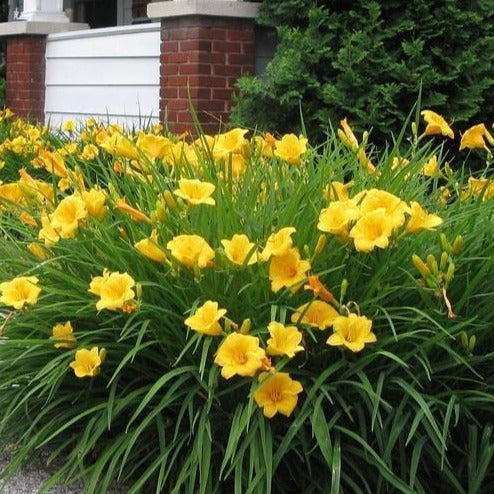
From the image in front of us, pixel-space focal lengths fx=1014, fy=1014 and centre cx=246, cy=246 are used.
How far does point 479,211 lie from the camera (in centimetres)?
295

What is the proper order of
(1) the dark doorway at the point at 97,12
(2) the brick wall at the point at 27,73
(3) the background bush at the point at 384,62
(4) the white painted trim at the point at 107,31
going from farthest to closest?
(1) the dark doorway at the point at 97,12 → (2) the brick wall at the point at 27,73 → (4) the white painted trim at the point at 107,31 → (3) the background bush at the point at 384,62

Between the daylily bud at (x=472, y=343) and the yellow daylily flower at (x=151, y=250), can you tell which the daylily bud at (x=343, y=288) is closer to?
the daylily bud at (x=472, y=343)

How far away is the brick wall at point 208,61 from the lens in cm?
752

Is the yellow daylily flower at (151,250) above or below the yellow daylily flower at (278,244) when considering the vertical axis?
below

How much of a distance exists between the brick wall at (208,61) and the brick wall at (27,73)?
2.85 meters

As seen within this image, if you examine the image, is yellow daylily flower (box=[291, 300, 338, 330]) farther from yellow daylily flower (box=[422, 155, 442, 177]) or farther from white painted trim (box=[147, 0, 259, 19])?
white painted trim (box=[147, 0, 259, 19])

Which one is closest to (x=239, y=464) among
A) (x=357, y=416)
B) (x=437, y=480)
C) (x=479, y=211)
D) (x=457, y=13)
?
(x=357, y=416)

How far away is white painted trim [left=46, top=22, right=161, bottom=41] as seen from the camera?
27.5 ft

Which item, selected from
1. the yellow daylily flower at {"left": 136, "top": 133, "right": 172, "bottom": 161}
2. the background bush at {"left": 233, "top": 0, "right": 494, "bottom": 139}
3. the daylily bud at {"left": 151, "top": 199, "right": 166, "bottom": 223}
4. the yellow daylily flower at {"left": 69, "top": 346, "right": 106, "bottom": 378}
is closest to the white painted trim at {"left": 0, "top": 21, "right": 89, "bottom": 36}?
the background bush at {"left": 233, "top": 0, "right": 494, "bottom": 139}

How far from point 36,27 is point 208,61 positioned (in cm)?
323

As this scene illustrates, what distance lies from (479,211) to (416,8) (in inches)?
147

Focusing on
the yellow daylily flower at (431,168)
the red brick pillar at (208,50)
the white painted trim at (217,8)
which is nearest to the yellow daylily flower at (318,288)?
the yellow daylily flower at (431,168)

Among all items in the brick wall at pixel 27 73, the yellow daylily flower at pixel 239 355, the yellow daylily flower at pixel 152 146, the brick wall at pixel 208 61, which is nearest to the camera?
the yellow daylily flower at pixel 239 355

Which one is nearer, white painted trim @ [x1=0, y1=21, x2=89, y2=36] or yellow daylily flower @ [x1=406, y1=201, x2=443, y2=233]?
yellow daylily flower @ [x1=406, y1=201, x2=443, y2=233]
